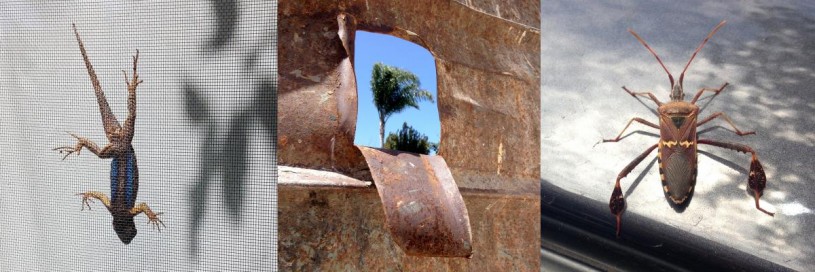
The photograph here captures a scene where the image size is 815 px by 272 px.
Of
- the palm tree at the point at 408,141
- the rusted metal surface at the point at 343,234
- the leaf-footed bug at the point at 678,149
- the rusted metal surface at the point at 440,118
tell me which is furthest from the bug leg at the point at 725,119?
the palm tree at the point at 408,141

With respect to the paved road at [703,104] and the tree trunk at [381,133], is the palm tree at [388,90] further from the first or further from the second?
the paved road at [703,104]

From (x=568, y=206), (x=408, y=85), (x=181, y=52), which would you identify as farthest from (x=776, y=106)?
(x=181, y=52)

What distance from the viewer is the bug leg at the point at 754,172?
452 centimetres

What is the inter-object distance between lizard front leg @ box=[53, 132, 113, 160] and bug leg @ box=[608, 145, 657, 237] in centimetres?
340

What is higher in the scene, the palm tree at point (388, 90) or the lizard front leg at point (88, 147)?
the palm tree at point (388, 90)

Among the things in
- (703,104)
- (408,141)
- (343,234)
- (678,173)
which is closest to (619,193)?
(678,173)

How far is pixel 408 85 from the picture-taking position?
5.75ft

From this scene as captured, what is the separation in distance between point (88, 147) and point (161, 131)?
0.21 m

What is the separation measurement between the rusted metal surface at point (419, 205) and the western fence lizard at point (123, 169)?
438 mm

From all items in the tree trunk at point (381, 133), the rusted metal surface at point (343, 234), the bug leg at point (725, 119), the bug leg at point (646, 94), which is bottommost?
the rusted metal surface at point (343, 234)

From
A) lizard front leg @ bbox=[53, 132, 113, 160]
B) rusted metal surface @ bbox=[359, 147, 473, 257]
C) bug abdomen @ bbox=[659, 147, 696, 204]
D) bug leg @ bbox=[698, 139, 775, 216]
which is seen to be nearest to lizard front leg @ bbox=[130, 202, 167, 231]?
lizard front leg @ bbox=[53, 132, 113, 160]

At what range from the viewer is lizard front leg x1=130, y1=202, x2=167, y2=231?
1540mm

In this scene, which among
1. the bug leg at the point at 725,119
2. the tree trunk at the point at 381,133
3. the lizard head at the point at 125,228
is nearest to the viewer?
the lizard head at the point at 125,228

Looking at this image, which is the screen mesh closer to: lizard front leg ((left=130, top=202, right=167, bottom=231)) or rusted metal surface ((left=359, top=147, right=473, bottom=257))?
lizard front leg ((left=130, top=202, right=167, bottom=231))
